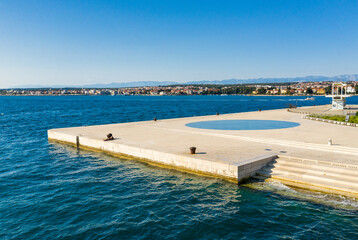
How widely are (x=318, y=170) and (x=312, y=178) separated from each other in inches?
28.8

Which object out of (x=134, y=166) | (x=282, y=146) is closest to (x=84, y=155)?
(x=134, y=166)

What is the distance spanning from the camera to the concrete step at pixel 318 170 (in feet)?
43.0

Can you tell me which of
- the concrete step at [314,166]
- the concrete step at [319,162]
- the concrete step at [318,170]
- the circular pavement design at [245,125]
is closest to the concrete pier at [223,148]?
the concrete step at [319,162]

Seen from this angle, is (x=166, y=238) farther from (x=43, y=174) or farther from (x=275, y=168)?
(x=43, y=174)

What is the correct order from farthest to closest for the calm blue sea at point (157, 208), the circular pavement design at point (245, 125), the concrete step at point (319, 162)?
1. the circular pavement design at point (245, 125)
2. the concrete step at point (319, 162)
3. the calm blue sea at point (157, 208)

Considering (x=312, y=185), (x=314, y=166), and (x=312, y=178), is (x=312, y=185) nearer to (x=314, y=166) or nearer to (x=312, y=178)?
(x=312, y=178)

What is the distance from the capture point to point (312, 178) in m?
13.5

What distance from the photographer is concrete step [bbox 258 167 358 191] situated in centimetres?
1266

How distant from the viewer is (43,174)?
1727 cm

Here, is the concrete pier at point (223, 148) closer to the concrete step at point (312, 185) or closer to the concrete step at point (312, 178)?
the concrete step at point (312, 185)

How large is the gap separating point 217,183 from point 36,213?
8796mm

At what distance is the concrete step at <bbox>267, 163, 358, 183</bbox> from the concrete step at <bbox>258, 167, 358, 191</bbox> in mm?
171

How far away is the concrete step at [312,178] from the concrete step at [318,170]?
0.17 metres

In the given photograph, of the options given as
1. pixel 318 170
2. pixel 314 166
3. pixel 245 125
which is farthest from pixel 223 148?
pixel 245 125
